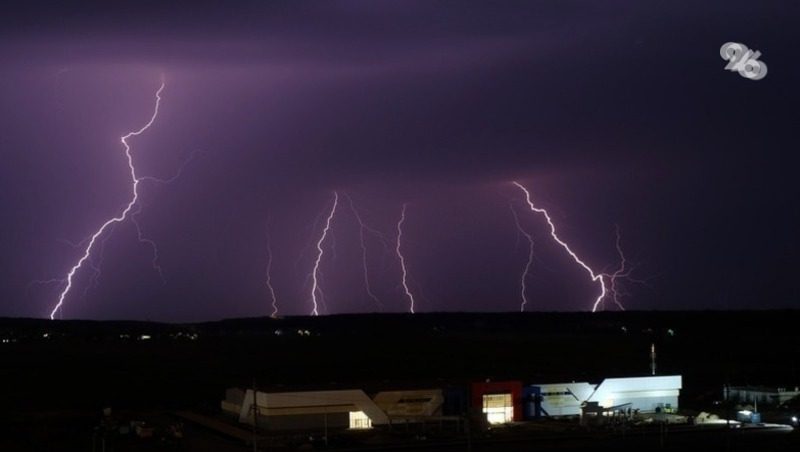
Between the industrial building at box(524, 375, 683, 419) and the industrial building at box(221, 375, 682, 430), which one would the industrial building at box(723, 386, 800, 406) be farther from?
the industrial building at box(221, 375, 682, 430)

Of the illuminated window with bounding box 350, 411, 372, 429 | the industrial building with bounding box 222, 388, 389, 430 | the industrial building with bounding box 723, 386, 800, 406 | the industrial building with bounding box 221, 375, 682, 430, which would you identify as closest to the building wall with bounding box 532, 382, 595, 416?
the industrial building with bounding box 221, 375, 682, 430

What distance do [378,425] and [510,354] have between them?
78544 mm

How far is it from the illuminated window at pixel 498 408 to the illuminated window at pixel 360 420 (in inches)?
220

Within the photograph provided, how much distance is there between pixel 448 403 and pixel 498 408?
A: 256 centimetres

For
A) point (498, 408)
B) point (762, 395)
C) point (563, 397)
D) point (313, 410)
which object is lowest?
point (498, 408)

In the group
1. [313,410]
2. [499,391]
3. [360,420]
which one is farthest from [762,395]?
[313,410]

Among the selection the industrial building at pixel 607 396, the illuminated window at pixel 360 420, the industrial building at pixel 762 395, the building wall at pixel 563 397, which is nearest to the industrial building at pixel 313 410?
the illuminated window at pixel 360 420

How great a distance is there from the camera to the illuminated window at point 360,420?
46.5 metres

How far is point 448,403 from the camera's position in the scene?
48188 millimetres

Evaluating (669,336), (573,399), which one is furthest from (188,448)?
(669,336)

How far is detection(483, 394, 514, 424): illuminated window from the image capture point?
48.9 meters

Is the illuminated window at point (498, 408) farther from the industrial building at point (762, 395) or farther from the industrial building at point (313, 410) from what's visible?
the industrial building at point (762, 395)

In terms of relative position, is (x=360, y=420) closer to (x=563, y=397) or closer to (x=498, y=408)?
(x=498, y=408)

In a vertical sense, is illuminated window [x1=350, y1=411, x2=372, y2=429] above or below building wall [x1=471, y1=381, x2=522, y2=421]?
below
